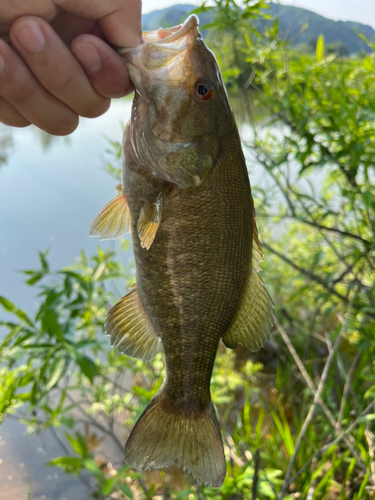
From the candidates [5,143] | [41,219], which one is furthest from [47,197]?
[5,143]

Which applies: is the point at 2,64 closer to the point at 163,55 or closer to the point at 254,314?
the point at 163,55

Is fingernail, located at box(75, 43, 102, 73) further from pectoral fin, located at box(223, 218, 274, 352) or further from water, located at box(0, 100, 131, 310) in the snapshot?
water, located at box(0, 100, 131, 310)

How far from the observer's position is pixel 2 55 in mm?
890

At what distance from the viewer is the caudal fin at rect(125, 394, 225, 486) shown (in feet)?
3.56

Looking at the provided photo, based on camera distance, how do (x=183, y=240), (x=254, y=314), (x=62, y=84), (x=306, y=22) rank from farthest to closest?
1. (x=306, y=22)
2. (x=254, y=314)
3. (x=183, y=240)
4. (x=62, y=84)

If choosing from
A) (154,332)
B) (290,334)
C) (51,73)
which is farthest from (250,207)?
(290,334)

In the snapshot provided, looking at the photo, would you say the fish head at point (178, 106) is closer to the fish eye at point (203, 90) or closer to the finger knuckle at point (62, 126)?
the fish eye at point (203, 90)

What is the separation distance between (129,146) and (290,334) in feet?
11.0

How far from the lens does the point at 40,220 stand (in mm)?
4316

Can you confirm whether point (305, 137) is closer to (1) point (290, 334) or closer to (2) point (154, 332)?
(2) point (154, 332)

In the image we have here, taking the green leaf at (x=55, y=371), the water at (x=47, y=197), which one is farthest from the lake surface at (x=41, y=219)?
the green leaf at (x=55, y=371)

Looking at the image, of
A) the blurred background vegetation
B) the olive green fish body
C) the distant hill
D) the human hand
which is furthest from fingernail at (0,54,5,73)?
the distant hill

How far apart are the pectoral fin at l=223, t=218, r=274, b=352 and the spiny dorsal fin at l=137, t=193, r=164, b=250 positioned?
327 mm

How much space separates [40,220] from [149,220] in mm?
3738
